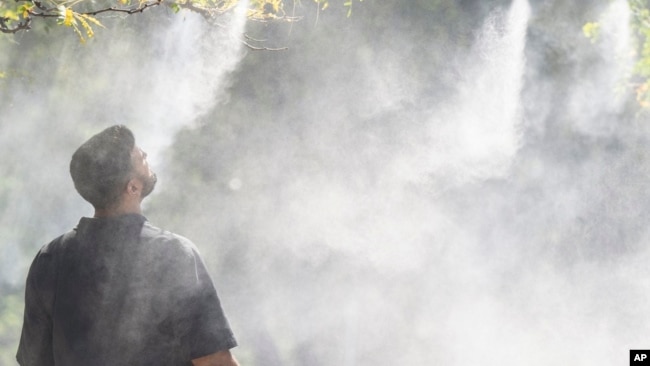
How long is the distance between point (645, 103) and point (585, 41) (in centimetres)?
168

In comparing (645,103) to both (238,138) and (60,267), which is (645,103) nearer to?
(238,138)

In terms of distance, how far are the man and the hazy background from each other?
6809 millimetres

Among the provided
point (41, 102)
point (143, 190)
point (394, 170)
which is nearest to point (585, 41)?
point (394, 170)

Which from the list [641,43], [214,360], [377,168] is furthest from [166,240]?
[641,43]

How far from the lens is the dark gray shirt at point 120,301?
67.4 inches

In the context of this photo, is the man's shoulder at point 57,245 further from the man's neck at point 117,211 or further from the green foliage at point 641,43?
the green foliage at point 641,43

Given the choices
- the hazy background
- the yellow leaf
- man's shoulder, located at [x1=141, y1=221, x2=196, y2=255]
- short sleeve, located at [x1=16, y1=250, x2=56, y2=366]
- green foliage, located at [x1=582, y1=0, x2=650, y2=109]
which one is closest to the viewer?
man's shoulder, located at [x1=141, y1=221, x2=196, y2=255]

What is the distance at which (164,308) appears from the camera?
1.72 m

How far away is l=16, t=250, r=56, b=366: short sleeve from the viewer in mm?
1854

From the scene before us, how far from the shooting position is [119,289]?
1782mm

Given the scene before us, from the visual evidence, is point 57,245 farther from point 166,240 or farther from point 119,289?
point 166,240

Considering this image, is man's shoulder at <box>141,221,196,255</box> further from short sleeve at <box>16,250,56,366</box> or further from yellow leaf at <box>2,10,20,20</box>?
yellow leaf at <box>2,10,20,20</box>

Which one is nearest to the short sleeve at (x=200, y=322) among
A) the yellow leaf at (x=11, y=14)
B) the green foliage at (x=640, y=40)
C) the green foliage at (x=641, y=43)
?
the yellow leaf at (x=11, y=14)

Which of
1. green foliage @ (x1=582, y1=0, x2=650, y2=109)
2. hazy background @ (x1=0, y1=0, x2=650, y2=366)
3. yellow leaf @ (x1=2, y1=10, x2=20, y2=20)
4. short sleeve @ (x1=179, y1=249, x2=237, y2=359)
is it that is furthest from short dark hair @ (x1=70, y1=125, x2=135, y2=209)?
green foliage @ (x1=582, y1=0, x2=650, y2=109)
